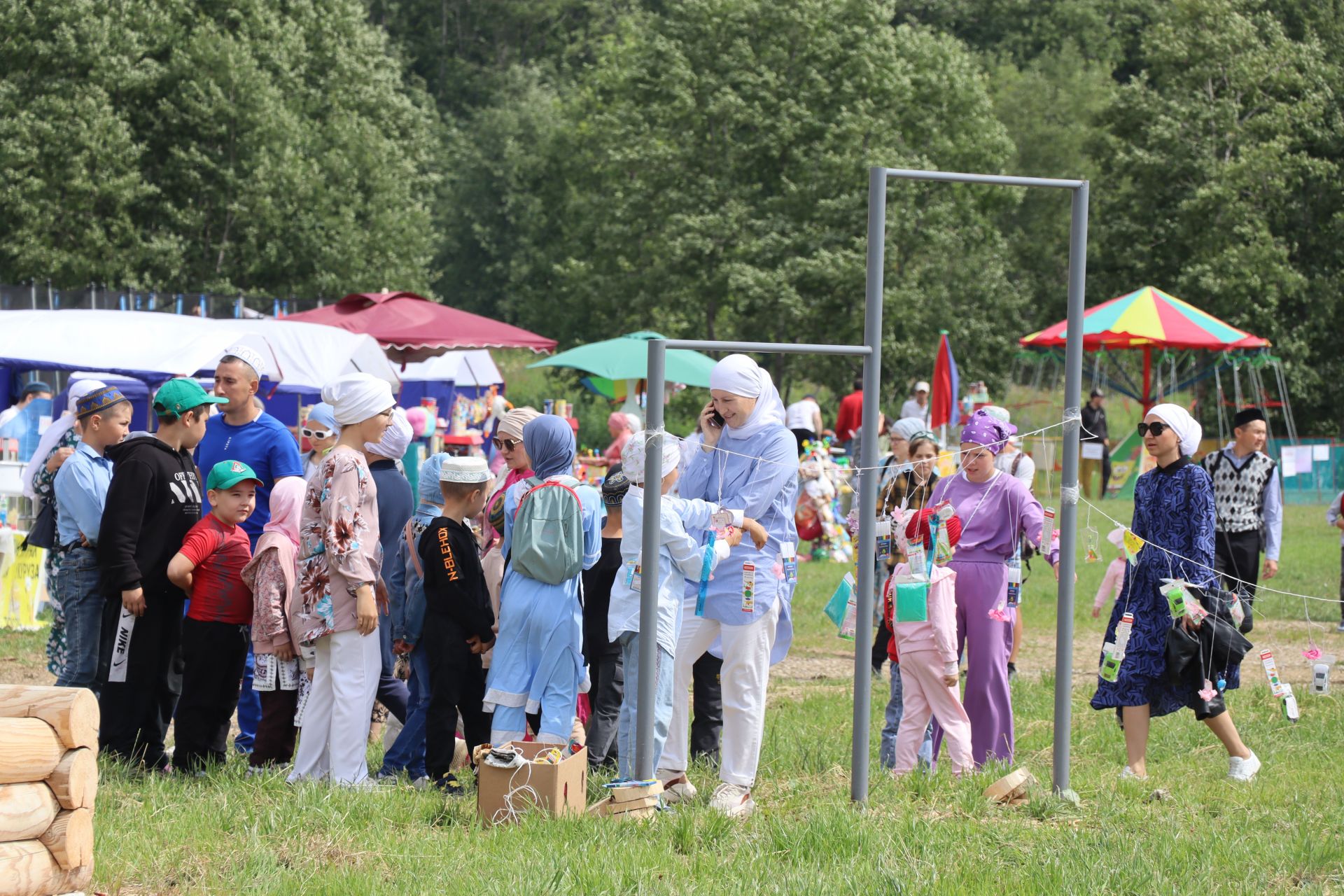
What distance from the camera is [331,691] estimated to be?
5.81 meters

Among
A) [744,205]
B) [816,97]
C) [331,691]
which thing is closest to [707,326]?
[744,205]

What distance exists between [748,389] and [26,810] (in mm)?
2903

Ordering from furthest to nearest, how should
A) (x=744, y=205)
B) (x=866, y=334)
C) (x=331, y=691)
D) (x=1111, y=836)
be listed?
(x=744, y=205)
(x=331, y=691)
(x=866, y=334)
(x=1111, y=836)

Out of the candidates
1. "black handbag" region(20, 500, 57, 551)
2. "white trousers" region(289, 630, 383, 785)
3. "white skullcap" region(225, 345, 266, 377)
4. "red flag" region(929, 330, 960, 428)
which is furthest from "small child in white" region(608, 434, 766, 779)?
"red flag" region(929, 330, 960, 428)

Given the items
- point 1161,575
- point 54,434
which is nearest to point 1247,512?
point 1161,575

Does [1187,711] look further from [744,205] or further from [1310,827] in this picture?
[744,205]

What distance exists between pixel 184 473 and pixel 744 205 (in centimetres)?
2712

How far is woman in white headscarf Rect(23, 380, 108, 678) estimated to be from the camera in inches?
253

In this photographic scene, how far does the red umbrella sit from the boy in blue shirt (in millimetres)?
8855

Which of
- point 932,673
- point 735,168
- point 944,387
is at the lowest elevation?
point 932,673

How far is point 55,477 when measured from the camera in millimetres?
6477

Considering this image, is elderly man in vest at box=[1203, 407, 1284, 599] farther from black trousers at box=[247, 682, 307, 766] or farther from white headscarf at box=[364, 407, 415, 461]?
black trousers at box=[247, 682, 307, 766]

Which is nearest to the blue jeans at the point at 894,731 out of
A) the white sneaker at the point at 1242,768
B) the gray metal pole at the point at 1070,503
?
the gray metal pole at the point at 1070,503

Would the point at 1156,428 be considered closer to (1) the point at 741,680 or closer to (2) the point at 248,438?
(1) the point at 741,680
